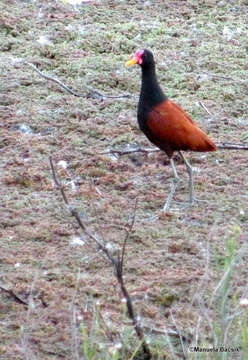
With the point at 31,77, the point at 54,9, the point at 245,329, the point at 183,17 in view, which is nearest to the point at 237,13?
the point at 183,17

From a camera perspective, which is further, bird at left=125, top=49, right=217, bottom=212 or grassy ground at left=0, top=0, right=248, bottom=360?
bird at left=125, top=49, right=217, bottom=212

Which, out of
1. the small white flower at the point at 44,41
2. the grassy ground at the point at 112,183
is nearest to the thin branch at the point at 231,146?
the grassy ground at the point at 112,183

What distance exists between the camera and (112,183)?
6.30 m

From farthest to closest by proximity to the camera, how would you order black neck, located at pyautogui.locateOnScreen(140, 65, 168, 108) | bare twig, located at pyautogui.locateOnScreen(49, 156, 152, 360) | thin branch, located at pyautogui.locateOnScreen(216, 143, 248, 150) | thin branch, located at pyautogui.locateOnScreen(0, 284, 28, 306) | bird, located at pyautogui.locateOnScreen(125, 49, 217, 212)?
thin branch, located at pyautogui.locateOnScreen(216, 143, 248, 150), black neck, located at pyautogui.locateOnScreen(140, 65, 168, 108), bird, located at pyautogui.locateOnScreen(125, 49, 217, 212), thin branch, located at pyautogui.locateOnScreen(0, 284, 28, 306), bare twig, located at pyautogui.locateOnScreen(49, 156, 152, 360)

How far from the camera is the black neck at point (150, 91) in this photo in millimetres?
5980

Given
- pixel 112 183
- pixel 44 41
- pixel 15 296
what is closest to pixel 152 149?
pixel 112 183

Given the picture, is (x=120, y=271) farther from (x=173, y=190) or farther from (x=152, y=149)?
(x=152, y=149)

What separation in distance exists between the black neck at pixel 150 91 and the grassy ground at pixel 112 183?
→ 23.1 inches

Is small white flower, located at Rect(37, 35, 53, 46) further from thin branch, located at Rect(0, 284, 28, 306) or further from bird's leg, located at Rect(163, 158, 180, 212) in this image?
thin branch, located at Rect(0, 284, 28, 306)

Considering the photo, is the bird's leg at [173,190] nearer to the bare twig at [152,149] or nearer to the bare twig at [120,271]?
the bare twig at [152,149]

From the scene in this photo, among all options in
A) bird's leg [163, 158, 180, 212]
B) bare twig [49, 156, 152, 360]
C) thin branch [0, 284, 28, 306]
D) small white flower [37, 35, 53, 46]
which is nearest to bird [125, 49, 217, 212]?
bird's leg [163, 158, 180, 212]

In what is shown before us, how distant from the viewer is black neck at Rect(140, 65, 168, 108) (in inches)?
235

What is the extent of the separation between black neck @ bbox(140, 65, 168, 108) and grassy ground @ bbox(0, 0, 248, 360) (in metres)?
0.59

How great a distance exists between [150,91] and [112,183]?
2.20ft
